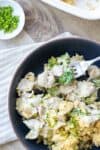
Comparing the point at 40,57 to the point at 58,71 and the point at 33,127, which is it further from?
the point at 33,127

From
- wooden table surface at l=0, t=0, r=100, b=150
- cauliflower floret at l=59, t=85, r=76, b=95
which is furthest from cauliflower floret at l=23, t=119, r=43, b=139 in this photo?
wooden table surface at l=0, t=0, r=100, b=150

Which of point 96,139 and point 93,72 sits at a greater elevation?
point 93,72

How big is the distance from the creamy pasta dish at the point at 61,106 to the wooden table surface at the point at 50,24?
0.36 ft

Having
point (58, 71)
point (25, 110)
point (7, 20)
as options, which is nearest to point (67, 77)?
point (58, 71)

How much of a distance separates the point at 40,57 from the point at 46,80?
0.27 ft

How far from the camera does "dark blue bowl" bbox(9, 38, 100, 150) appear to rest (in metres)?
1.23

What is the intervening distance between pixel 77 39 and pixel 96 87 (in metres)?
0.14

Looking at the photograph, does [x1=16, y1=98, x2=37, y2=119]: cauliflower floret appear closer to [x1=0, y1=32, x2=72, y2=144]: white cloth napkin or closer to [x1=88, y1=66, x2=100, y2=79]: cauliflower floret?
[x1=0, y1=32, x2=72, y2=144]: white cloth napkin

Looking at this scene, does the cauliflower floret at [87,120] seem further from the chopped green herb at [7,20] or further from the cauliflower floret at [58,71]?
the chopped green herb at [7,20]

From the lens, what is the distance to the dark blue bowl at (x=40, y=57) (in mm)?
1232

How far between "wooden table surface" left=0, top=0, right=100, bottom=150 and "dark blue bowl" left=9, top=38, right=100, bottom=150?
0.28 ft

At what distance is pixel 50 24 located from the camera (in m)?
1.37

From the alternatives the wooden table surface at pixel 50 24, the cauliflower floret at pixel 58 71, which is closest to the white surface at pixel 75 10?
the wooden table surface at pixel 50 24

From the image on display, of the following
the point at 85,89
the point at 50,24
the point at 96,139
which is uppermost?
the point at 50,24
